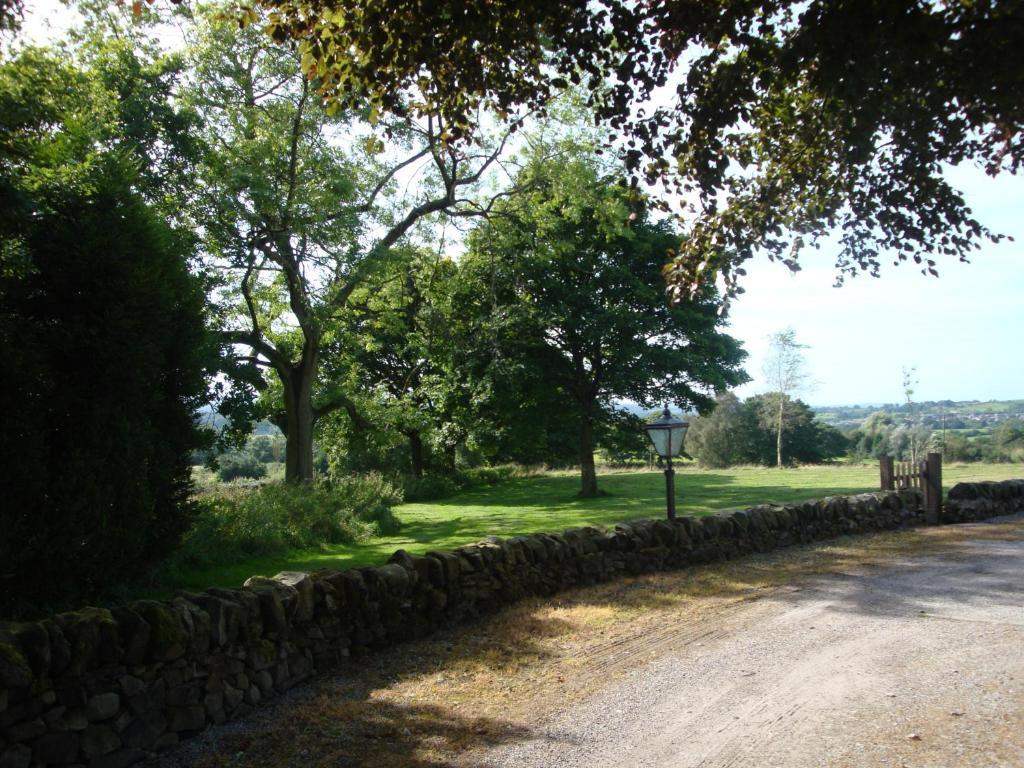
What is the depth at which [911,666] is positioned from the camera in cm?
521

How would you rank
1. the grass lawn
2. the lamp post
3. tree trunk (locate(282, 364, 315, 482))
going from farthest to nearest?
tree trunk (locate(282, 364, 315, 482))
the grass lawn
the lamp post

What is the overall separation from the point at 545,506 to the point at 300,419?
6.91m

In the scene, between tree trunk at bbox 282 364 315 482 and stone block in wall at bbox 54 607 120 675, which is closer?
stone block in wall at bbox 54 607 120 675

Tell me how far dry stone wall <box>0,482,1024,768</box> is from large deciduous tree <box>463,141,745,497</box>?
11.2 metres

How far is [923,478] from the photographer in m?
13.7

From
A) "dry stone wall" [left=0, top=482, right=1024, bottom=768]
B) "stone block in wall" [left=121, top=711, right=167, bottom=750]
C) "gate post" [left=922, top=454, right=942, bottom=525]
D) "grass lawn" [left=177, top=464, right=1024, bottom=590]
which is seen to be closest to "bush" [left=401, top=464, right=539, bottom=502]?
"grass lawn" [left=177, top=464, right=1024, bottom=590]

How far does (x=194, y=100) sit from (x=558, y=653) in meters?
12.7

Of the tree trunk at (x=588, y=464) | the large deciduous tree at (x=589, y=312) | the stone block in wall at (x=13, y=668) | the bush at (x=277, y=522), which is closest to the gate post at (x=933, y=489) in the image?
the large deciduous tree at (x=589, y=312)

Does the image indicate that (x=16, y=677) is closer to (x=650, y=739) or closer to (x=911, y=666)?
(x=650, y=739)

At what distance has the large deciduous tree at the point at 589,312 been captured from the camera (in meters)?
18.7

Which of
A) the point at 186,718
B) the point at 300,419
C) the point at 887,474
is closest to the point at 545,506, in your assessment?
the point at 300,419

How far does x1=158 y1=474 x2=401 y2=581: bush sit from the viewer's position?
31.2ft

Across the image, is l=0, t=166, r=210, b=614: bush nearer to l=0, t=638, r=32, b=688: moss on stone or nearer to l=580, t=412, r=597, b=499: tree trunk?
l=0, t=638, r=32, b=688: moss on stone

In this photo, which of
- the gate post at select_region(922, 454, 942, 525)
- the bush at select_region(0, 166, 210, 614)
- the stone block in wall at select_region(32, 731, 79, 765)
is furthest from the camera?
the gate post at select_region(922, 454, 942, 525)
